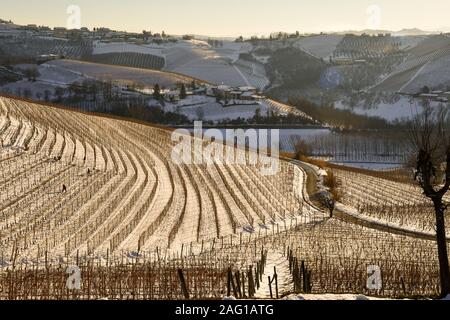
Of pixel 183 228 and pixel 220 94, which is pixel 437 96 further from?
pixel 183 228

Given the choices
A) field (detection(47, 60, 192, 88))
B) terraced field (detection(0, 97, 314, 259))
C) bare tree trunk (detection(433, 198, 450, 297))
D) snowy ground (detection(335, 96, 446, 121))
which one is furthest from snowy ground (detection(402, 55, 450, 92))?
bare tree trunk (detection(433, 198, 450, 297))

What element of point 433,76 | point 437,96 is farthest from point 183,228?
point 433,76

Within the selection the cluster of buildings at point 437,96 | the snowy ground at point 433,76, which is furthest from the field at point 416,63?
the cluster of buildings at point 437,96

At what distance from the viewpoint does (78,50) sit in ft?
556

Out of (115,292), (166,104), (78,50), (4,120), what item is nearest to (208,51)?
(78,50)

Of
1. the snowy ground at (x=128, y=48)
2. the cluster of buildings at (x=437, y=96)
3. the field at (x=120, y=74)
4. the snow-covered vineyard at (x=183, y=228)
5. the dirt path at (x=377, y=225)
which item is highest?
the snowy ground at (x=128, y=48)

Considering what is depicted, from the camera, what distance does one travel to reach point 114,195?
943 inches

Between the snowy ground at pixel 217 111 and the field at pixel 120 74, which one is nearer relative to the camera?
the snowy ground at pixel 217 111

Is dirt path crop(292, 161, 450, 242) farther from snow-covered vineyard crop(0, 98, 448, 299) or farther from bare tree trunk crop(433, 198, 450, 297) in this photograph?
bare tree trunk crop(433, 198, 450, 297)

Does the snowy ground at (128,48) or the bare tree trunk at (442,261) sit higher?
the snowy ground at (128,48)

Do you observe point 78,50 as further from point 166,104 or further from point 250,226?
point 250,226

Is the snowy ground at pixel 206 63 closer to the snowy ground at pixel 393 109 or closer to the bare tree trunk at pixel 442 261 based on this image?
the snowy ground at pixel 393 109

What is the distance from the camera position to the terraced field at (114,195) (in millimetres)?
18375

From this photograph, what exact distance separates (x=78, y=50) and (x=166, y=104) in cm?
9419
